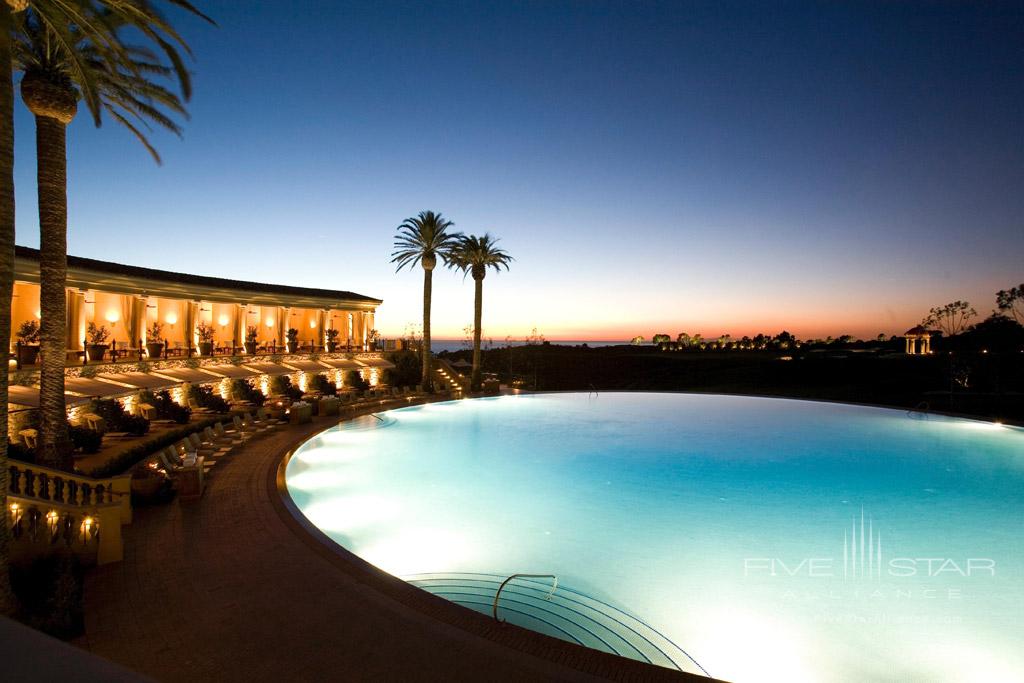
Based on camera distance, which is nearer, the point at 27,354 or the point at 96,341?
the point at 27,354

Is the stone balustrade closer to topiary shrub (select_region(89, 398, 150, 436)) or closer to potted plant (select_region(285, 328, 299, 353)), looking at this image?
topiary shrub (select_region(89, 398, 150, 436))

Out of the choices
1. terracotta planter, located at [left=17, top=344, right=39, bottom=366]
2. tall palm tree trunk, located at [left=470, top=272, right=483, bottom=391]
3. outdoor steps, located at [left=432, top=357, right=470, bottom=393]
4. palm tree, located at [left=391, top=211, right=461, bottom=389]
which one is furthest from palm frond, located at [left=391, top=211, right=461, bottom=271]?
terracotta planter, located at [left=17, top=344, right=39, bottom=366]

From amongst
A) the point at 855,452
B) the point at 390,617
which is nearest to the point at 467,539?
the point at 390,617

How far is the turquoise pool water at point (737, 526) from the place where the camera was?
764cm

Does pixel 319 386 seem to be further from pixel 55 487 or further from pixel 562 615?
pixel 562 615

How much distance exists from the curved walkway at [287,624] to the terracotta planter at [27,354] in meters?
12.7

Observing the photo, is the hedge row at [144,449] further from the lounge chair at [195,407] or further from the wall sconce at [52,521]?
the wall sconce at [52,521]

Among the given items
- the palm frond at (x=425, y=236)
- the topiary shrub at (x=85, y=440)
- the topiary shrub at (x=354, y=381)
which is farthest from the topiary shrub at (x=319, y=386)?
the topiary shrub at (x=85, y=440)

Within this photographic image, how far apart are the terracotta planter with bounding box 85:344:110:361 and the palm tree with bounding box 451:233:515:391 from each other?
19002 mm

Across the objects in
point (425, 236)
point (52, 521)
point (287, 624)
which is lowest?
point (287, 624)

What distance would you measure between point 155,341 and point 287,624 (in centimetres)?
2652

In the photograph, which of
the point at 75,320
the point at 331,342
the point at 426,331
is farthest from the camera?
the point at 331,342

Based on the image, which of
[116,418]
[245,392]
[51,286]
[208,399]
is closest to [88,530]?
[51,286]

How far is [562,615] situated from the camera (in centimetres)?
770
